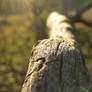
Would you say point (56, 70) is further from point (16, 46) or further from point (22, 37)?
point (22, 37)

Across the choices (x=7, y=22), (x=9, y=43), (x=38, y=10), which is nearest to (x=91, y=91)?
(x=38, y=10)

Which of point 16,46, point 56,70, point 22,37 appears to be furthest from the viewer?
point 22,37

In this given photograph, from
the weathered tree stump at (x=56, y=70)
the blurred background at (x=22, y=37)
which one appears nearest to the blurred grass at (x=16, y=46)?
the blurred background at (x=22, y=37)

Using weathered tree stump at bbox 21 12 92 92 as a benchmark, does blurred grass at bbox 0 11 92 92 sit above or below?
above

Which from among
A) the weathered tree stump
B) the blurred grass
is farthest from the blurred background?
the weathered tree stump

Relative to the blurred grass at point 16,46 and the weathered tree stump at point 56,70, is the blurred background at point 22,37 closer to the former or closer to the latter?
the blurred grass at point 16,46

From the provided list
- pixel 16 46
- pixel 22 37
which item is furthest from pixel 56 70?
pixel 22 37

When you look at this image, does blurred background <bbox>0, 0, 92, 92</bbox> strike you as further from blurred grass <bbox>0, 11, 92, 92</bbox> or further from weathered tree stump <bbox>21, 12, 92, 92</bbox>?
weathered tree stump <bbox>21, 12, 92, 92</bbox>

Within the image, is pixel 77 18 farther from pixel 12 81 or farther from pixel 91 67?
pixel 12 81
